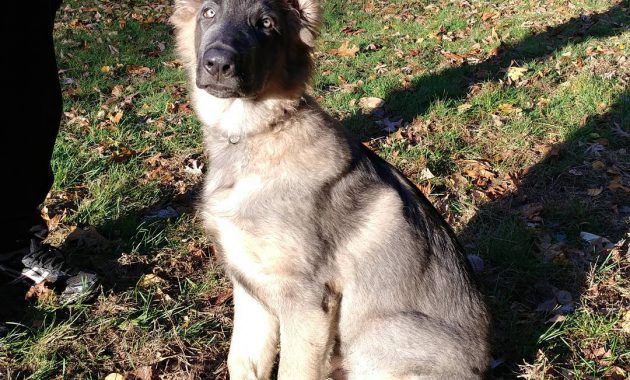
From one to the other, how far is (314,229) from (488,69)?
4.92 meters

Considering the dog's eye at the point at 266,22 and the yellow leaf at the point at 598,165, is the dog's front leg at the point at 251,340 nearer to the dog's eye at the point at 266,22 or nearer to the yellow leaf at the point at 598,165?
the dog's eye at the point at 266,22

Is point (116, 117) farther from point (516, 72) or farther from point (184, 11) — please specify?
point (516, 72)

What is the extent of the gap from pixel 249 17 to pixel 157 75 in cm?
451

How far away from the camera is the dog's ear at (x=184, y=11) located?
2.76 m

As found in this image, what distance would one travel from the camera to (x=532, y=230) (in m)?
3.80

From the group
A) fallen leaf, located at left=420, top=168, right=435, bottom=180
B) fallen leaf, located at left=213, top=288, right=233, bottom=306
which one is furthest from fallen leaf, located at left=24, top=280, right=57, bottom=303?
fallen leaf, located at left=420, top=168, right=435, bottom=180

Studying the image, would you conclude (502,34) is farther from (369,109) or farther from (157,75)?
(157,75)

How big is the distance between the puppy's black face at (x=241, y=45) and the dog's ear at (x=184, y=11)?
0.11 meters

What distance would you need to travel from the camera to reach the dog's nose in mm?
2330

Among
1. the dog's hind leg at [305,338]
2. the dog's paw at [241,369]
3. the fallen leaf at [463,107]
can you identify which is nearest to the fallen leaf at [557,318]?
the dog's hind leg at [305,338]

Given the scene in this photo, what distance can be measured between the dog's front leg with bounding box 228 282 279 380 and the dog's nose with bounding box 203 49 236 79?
107cm

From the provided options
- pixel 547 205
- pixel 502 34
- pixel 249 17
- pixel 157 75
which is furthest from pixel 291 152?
pixel 502 34

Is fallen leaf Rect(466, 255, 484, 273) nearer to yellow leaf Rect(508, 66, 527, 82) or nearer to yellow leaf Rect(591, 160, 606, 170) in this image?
yellow leaf Rect(591, 160, 606, 170)

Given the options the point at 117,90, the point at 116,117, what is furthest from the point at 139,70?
the point at 116,117
